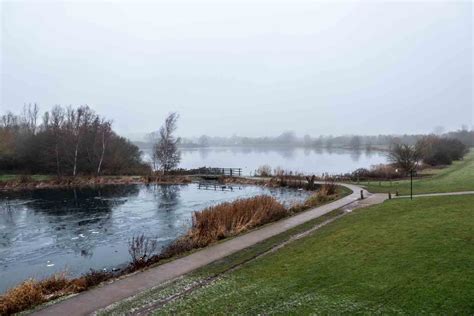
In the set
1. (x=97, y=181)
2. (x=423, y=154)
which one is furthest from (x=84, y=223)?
(x=423, y=154)

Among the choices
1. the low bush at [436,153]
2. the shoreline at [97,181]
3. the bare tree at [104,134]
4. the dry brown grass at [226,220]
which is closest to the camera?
the dry brown grass at [226,220]

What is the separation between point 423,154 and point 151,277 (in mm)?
45153

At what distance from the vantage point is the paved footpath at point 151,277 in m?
8.58

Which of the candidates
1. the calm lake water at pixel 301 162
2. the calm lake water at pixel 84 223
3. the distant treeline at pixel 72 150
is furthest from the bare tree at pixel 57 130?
the calm lake water at pixel 301 162

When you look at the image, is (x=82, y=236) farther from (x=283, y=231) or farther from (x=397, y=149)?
(x=397, y=149)

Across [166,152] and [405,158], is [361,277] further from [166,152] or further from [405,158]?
[166,152]

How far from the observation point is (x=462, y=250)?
379 inches

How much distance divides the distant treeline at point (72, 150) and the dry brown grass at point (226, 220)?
125 ft

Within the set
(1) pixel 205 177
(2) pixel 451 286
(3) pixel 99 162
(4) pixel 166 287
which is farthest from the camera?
(3) pixel 99 162

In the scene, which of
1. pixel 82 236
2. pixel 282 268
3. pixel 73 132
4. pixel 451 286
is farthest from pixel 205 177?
pixel 451 286

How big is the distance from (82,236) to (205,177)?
99.9 ft

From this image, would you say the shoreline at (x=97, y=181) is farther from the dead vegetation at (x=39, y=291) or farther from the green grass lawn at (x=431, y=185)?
the dead vegetation at (x=39, y=291)

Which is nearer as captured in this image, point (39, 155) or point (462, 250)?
point (462, 250)

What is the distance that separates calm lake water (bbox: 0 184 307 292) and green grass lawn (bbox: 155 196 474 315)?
6.92 m
